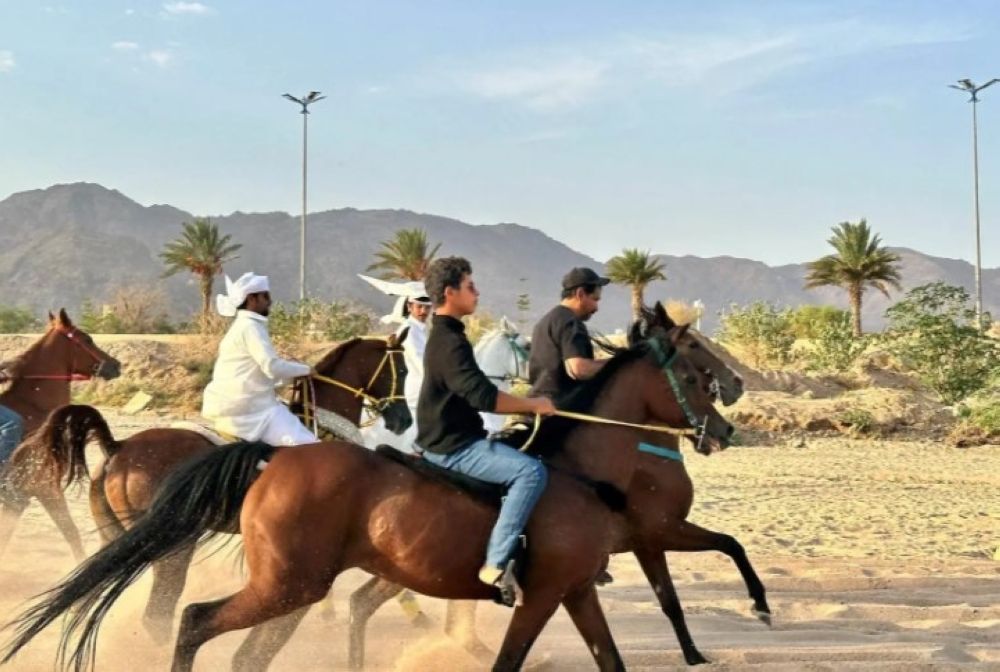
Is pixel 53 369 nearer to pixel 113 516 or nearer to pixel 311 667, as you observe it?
pixel 113 516

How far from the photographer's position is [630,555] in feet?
37.1

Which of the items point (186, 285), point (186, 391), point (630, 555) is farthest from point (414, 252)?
point (186, 285)

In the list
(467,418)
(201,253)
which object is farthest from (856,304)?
(467,418)

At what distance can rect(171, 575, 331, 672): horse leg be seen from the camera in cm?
510

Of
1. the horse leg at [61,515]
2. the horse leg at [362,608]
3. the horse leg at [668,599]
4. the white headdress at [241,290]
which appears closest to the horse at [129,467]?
the white headdress at [241,290]

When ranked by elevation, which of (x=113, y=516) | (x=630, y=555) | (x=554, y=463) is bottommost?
(x=630, y=555)

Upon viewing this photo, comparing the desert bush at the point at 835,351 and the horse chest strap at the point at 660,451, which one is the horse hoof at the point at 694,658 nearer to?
the horse chest strap at the point at 660,451

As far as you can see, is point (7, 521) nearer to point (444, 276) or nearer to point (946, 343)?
point (444, 276)

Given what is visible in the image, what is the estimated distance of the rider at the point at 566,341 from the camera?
7219 millimetres

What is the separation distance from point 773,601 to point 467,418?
13.8 feet

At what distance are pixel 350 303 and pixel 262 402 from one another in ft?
89.9

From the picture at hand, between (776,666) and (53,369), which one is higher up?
(53,369)

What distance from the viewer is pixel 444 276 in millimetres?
5391

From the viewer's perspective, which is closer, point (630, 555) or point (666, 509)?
point (666, 509)
